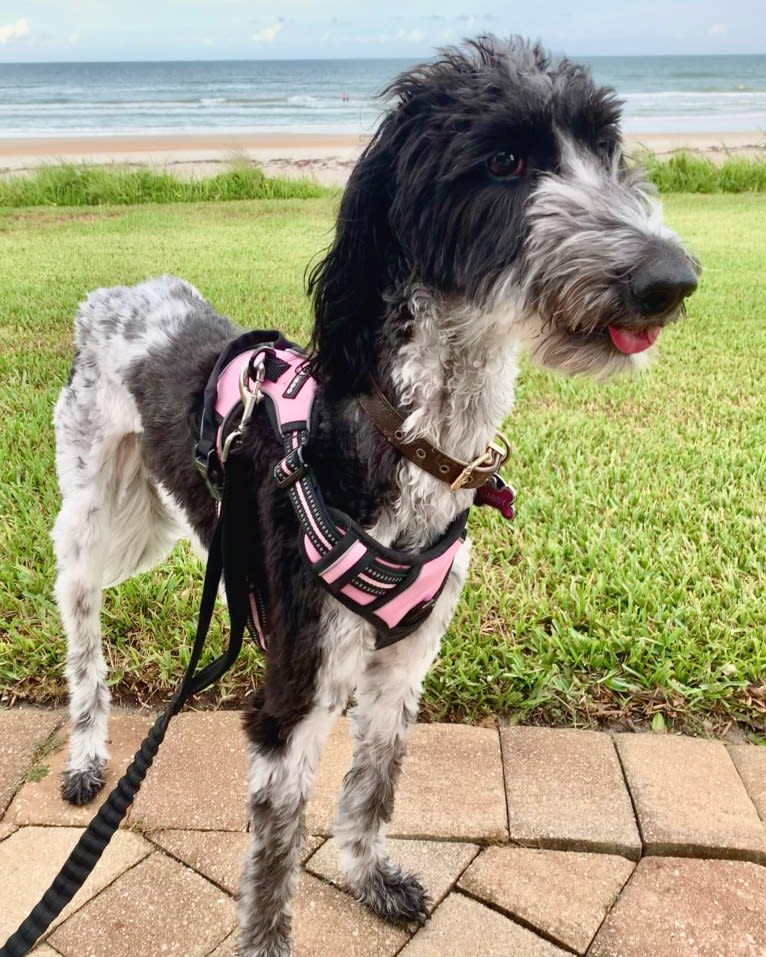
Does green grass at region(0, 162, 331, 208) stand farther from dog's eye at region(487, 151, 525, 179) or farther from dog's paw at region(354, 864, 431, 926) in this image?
dog's paw at region(354, 864, 431, 926)

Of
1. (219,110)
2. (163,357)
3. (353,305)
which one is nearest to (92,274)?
(163,357)

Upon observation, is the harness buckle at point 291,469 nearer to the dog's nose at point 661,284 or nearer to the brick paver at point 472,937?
the dog's nose at point 661,284

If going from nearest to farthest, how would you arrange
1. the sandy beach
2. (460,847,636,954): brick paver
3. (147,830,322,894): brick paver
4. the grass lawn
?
(460,847,636,954): brick paver < (147,830,322,894): brick paver < the grass lawn < the sandy beach

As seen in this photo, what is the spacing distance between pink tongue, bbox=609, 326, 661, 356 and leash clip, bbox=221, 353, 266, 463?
0.88m

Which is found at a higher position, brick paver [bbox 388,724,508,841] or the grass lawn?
the grass lawn

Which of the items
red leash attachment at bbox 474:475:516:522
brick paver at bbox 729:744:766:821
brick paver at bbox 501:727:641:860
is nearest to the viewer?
red leash attachment at bbox 474:475:516:522

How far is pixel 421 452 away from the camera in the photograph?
1819mm

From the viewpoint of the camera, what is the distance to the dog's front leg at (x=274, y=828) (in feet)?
6.54

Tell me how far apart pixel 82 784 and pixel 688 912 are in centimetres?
175

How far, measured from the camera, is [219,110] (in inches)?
1772

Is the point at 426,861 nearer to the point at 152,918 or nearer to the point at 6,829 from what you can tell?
the point at 152,918

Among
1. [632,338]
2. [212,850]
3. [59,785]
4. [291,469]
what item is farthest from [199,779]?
[632,338]

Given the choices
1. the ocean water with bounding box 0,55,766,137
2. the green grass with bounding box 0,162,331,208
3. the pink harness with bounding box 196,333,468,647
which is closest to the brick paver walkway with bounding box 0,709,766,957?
the pink harness with bounding box 196,333,468,647

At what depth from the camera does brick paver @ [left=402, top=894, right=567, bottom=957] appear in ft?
6.68
